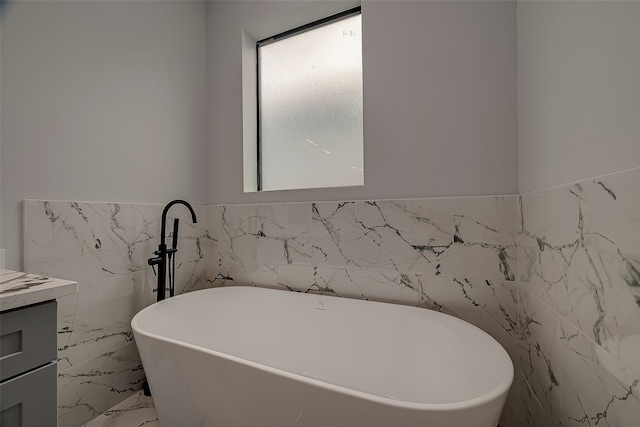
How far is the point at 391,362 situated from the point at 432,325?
0.83ft

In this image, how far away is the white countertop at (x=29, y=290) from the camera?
1.66 feet

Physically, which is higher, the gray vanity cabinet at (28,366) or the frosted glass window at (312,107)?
the frosted glass window at (312,107)

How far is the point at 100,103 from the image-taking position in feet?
4.16

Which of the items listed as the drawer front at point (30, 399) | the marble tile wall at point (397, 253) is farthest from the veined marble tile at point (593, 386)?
the drawer front at point (30, 399)

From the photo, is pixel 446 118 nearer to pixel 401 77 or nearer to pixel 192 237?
pixel 401 77

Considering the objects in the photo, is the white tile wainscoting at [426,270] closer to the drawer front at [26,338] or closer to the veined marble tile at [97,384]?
the veined marble tile at [97,384]

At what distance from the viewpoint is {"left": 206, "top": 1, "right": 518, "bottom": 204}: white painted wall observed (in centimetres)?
118

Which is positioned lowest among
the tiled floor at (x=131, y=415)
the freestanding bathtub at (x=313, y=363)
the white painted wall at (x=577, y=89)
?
the tiled floor at (x=131, y=415)

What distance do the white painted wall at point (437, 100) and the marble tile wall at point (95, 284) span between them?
0.95m

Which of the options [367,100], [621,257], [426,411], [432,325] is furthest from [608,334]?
[367,100]

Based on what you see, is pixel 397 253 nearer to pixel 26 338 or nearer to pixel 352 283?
pixel 352 283

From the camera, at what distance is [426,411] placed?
56cm

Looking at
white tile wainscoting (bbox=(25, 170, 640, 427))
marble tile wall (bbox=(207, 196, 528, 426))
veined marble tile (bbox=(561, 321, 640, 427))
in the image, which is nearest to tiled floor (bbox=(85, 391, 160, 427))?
white tile wainscoting (bbox=(25, 170, 640, 427))

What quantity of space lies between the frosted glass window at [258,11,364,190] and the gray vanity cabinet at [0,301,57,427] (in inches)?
54.1
